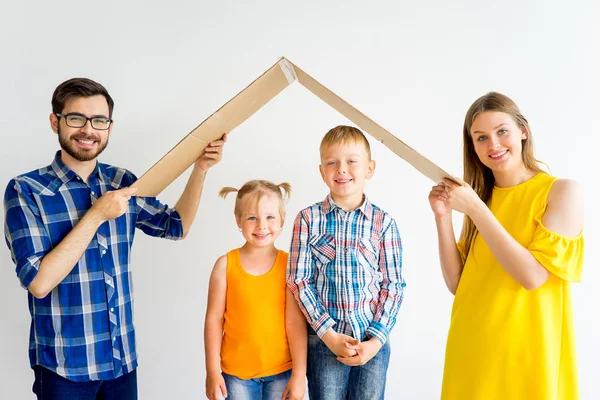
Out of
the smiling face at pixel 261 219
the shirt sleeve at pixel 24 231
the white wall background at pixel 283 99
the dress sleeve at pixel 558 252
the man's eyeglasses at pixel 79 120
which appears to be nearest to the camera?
the dress sleeve at pixel 558 252

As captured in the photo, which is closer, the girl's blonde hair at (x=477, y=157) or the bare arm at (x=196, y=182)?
the girl's blonde hair at (x=477, y=157)

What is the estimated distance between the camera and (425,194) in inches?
94.3

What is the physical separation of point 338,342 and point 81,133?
1020mm

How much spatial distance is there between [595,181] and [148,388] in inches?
87.7

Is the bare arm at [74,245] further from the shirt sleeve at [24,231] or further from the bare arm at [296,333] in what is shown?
the bare arm at [296,333]

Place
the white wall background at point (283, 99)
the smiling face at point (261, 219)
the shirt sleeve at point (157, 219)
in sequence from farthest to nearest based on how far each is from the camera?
the white wall background at point (283, 99) → the shirt sleeve at point (157, 219) → the smiling face at point (261, 219)

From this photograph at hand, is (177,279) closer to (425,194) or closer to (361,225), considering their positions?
(361,225)

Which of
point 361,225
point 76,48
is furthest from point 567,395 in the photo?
point 76,48

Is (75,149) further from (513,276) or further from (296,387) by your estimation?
(513,276)

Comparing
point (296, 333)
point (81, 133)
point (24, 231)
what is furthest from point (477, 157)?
point (24, 231)

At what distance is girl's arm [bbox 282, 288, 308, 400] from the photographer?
1706 millimetres

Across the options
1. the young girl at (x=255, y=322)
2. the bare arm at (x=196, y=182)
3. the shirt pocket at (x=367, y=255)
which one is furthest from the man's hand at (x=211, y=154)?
the shirt pocket at (x=367, y=255)

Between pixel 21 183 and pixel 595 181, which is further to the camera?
pixel 595 181

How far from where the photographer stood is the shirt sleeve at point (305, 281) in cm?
168
